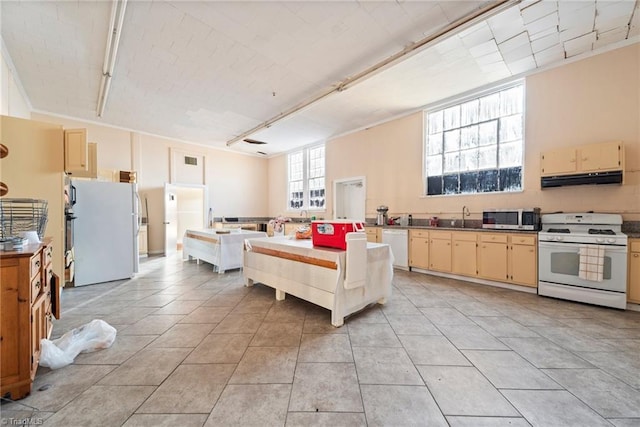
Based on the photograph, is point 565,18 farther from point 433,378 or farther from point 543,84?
point 433,378

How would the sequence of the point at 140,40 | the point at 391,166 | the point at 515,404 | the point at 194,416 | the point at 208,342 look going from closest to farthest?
the point at 194,416 < the point at 515,404 < the point at 208,342 < the point at 140,40 < the point at 391,166

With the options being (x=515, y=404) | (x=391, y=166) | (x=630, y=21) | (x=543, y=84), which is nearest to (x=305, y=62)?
(x=391, y=166)

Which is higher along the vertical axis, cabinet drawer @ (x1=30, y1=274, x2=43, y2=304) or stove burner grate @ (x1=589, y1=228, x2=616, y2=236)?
stove burner grate @ (x1=589, y1=228, x2=616, y2=236)

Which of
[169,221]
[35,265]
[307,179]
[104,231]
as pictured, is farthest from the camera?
[307,179]

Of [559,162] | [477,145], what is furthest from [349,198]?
[559,162]

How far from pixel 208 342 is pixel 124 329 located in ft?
3.33

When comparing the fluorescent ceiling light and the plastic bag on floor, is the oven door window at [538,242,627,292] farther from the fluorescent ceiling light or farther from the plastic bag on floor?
the fluorescent ceiling light

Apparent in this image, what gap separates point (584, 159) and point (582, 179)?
285 mm

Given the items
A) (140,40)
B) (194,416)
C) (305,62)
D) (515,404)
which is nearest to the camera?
(194,416)

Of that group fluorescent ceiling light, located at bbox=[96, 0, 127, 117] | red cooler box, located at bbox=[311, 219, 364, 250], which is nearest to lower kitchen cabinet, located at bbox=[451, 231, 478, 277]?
red cooler box, located at bbox=[311, 219, 364, 250]

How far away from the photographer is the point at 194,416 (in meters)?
1.40

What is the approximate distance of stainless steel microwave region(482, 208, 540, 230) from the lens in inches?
147

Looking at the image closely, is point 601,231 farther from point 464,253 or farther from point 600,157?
point 464,253

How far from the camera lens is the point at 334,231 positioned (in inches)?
105
